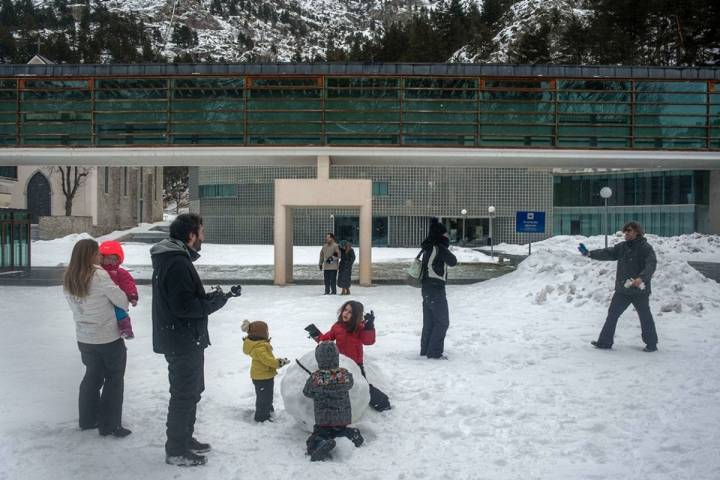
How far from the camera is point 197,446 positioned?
5.19m

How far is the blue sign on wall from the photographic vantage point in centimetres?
2512

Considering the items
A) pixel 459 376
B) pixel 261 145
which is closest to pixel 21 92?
pixel 261 145

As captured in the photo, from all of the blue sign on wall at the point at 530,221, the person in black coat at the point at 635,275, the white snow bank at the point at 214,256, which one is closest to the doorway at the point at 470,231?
the white snow bank at the point at 214,256

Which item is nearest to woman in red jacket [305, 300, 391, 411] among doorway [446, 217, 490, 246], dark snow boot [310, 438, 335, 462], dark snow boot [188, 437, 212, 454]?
dark snow boot [310, 438, 335, 462]

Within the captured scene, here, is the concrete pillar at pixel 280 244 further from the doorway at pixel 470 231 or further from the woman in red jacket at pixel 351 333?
the doorway at pixel 470 231

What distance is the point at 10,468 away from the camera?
483cm

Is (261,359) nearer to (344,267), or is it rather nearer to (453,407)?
(453,407)

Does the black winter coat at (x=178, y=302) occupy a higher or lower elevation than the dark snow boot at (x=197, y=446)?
higher

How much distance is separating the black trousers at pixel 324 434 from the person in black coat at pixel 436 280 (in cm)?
326

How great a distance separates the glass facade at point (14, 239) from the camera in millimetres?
21500

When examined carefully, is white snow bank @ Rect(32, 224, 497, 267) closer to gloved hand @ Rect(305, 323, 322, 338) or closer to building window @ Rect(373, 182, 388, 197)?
building window @ Rect(373, 182, 388, 197)

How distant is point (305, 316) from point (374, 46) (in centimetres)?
9042

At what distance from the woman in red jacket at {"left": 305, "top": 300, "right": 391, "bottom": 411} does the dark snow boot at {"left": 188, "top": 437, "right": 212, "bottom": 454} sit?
1411 millimetres

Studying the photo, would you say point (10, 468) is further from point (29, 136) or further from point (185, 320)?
point (29, 136)
